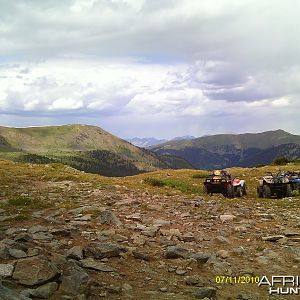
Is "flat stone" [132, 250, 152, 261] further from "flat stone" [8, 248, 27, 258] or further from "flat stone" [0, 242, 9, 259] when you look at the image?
"flat stone" [0, 242, 9, 259]

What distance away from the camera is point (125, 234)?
13328mm

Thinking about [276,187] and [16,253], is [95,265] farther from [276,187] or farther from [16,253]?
[276,187]

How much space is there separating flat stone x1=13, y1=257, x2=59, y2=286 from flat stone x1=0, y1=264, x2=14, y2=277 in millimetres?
101

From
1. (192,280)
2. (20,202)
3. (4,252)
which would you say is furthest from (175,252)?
(20,202)

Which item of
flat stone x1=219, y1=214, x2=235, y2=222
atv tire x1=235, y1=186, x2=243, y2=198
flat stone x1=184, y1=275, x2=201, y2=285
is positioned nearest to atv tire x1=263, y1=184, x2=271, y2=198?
atv tire x1=235, y1=186, x2=243, y2=198

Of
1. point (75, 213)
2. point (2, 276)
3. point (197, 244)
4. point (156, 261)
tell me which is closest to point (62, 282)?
point (2, 276)

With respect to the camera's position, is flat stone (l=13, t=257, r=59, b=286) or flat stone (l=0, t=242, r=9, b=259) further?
flat stone (l=0, t=242, r=9, b=259)

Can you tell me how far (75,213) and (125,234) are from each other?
357cm

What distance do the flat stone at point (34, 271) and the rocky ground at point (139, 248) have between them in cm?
2

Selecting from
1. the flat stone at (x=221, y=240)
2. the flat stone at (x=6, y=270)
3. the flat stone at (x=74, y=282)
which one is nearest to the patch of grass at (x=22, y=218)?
→ the flat stone at (x=6, y=270)

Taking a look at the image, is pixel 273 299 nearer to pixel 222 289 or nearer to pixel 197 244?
pixel 222 289

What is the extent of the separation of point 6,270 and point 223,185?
839 inches

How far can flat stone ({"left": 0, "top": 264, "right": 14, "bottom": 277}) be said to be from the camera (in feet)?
27.6

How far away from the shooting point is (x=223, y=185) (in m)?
28.2
